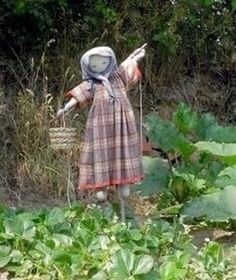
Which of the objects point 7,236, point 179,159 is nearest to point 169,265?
point 7,236

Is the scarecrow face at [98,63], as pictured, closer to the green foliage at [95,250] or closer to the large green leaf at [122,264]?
the green foliage at [95,250]

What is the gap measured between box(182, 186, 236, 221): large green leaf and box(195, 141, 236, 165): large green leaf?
0.37 m

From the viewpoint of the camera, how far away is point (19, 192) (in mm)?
5801

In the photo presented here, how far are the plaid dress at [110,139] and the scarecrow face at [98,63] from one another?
0.25ft

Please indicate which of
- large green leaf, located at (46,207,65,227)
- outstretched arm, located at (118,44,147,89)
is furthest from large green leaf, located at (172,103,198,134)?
large green leaf, located at (46,207,65,227)

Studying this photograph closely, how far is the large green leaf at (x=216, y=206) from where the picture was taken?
4.79 meters

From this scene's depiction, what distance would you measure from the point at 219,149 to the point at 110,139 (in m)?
1.06

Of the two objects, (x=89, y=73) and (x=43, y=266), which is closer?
(x=43, y=266)

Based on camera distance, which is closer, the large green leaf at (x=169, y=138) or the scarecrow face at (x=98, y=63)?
the scarecrow face at (x=98, y=63)

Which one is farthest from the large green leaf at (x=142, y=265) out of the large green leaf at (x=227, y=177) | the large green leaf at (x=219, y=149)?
the large green leaf at (x=219, y=149)

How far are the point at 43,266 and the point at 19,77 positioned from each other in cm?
277

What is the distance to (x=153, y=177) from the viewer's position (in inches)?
211

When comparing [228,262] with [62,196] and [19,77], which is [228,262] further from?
[19,77]

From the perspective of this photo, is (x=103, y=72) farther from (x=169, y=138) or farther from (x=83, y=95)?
(x=169, y=138)
